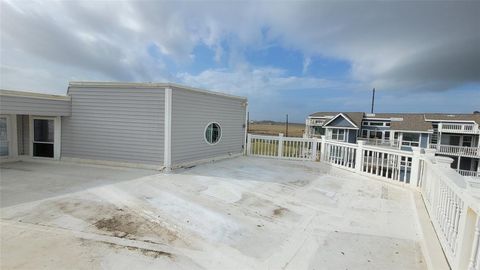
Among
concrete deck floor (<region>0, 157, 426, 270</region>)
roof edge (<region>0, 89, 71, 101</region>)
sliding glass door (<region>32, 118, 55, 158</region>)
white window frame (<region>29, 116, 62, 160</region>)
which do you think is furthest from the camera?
sliding glass door (<region>32, 118, 55, 158</region>)

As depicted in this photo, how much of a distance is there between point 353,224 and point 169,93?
5454 millimetres

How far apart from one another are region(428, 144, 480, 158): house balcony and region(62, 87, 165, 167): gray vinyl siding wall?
24.4m

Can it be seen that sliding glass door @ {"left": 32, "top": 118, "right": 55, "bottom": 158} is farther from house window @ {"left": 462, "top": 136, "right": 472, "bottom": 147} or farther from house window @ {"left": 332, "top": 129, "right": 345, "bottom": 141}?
house window @ {"left": 462, "top": 136, "right": 472, "bottom": 147}

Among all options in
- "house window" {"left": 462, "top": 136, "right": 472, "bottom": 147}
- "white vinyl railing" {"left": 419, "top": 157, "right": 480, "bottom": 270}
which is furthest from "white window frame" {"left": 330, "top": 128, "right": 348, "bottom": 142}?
"white vinyl railing" {"left": 419, "top": 157, "right": 480, "bottom": 270}

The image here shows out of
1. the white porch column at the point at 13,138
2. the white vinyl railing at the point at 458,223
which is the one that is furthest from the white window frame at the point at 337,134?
the white porch column at the point at 13,138

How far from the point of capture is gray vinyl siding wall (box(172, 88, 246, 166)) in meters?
6.56

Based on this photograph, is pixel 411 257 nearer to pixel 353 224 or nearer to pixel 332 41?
pixel 353 224

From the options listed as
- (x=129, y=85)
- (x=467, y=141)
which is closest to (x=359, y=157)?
(x=129, y=85)

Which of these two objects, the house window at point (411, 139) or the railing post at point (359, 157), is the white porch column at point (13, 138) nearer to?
the railing post at point (359, 157)

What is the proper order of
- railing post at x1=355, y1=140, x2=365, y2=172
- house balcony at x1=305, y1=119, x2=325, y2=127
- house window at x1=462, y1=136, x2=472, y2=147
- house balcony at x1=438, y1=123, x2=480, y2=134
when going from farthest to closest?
house balcony at x1=305, y1=119, x2=325, y2=127, house window at x1=462, y1=136, x2=472, y2=147, house balcony at x1=438, y1=123, x2=480, y2=134, railing post at x1=355, y1=140, x2=365, y2=172

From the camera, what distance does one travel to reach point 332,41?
952 centimetres

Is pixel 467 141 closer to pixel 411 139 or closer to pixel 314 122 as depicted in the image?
pixel 411 139

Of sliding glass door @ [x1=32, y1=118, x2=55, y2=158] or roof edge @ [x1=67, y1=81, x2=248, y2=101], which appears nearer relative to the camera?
roof edge @ [x1=67, y1=81, x2=248, y2=101]

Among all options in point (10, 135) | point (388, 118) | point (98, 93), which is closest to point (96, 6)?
point (98, 93)
